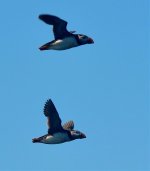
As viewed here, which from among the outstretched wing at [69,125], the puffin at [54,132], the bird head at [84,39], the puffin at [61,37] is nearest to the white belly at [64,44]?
the puffin at [61,37]

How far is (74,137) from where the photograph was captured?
38.2 meters

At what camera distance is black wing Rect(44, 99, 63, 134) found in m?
37.4

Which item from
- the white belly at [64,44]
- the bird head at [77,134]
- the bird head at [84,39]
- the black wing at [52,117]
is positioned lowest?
the bird head at [77,134]

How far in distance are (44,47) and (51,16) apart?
1.25 m

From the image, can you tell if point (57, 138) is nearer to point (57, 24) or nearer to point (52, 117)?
point (52, 117)

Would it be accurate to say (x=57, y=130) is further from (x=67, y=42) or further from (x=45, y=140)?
(x=67, y=42)

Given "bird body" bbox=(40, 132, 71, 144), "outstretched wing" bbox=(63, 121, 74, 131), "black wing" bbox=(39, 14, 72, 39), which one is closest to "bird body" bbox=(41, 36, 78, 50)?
"black wing" bbox=(39, 14, 72, 39)

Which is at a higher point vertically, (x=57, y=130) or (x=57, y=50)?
(x=57, y=50)

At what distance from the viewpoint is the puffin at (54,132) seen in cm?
3741

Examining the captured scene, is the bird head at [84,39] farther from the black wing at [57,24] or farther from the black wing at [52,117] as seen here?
the black wing at [52,117]

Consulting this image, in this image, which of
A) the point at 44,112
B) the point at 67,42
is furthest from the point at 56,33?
the point at 44,112

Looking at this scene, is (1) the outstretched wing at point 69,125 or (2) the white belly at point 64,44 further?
(1) the outstretched wing at point 69,125

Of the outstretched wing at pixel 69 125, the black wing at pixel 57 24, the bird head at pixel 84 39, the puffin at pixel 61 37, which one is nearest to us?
the black wing at pixel 57 24

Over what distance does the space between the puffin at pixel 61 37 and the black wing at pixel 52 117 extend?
222cm
